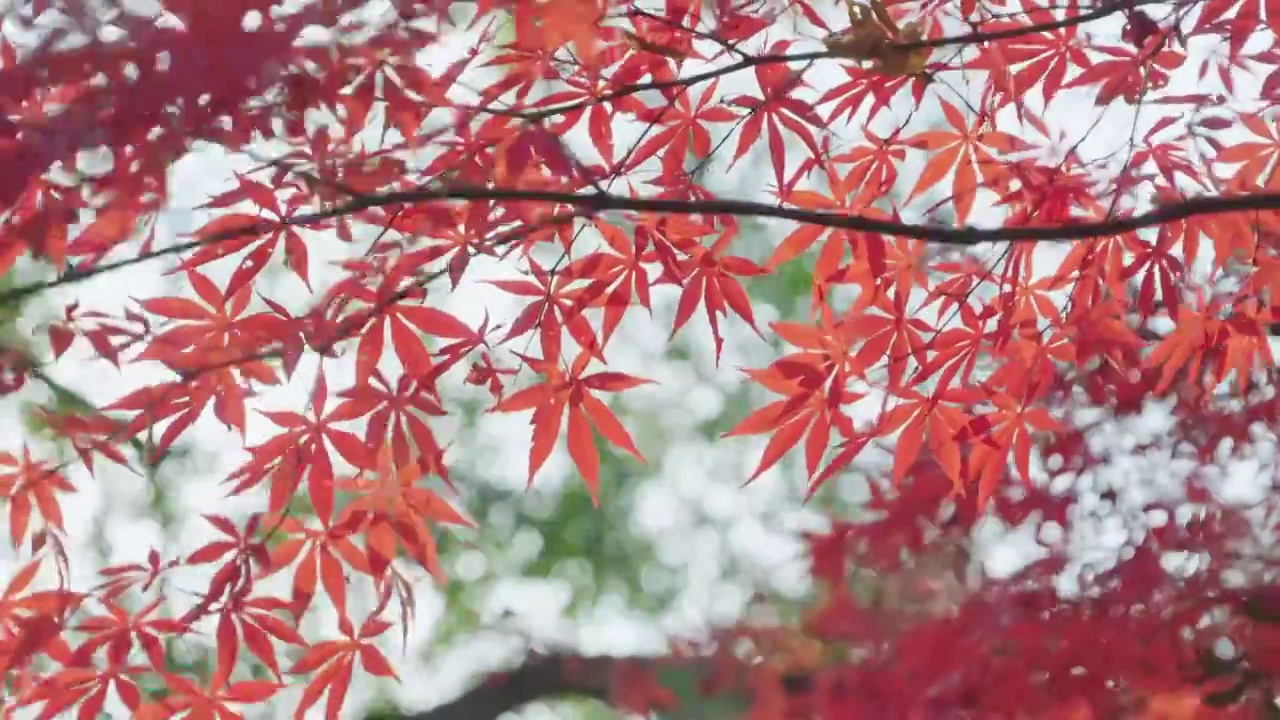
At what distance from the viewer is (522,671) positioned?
68.1 inches

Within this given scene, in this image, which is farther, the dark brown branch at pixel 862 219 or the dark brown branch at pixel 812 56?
the dark brown branch at pixel 812 56

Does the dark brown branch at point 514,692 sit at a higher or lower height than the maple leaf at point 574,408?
lower

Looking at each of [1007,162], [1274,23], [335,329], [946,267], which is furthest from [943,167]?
[335,329]

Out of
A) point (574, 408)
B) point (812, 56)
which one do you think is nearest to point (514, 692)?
point (574, 408)

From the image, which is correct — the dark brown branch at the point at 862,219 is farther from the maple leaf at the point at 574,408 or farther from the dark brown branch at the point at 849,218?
the maple leaf at the point at 574,408

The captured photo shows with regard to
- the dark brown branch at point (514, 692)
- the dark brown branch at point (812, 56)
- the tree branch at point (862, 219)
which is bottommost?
the dark brown branch at point (514, 692)

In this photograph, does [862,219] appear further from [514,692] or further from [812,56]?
[514,692]

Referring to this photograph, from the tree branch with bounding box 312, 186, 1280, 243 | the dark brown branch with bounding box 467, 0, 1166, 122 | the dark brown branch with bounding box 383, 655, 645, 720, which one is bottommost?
the dark brown branch with bounding box 383, 655, 645, 720

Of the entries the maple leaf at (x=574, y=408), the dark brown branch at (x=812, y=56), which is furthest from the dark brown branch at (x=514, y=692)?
the dark brown branch at (x=812, y=56)

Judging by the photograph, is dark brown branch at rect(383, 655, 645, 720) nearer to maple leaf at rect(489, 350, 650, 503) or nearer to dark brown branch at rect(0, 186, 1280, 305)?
maple leaf at rect(489, 350, 650, 503)

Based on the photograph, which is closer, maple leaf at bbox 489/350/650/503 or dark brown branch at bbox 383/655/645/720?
maple leaf at bbox 489/350/650/503

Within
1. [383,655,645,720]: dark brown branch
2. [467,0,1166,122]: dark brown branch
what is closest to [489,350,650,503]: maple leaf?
[467,0,1166,122]: dark brown branch

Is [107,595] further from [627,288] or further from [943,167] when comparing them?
[943,167]

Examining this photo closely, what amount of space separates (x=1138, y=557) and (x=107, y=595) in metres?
1.22
